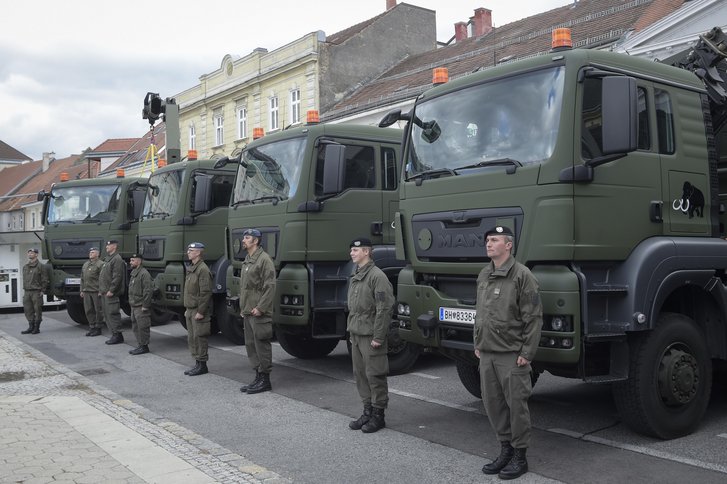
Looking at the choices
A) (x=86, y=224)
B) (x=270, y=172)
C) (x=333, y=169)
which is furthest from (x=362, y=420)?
(x=86, y=224)

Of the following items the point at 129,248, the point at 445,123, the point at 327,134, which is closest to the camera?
the point at 445,123

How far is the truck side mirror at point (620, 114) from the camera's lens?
16.8 ft

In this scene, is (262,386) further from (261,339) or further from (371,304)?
(371,304)

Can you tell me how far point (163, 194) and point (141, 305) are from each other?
2001 millimetres

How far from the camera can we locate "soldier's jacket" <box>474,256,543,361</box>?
500 cm

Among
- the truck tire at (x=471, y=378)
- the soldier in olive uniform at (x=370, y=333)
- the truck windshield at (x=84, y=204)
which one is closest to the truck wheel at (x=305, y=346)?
the truck tire at (x=471, y=378)

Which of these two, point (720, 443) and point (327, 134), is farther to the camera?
point (327, 134)

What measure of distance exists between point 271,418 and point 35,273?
10227mm

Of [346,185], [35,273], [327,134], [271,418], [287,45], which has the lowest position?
[271,418]

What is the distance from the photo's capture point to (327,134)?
8930mm

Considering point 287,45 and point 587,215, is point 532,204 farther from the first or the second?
point 287,45

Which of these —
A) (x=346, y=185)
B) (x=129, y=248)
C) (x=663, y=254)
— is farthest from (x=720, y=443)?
(x=129, y=248)

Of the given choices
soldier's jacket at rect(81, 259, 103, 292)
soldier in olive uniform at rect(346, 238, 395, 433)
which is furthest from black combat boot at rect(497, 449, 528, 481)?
soldier's jacket at rect(81, 259, 103, 292)

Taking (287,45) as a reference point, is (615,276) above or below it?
below
